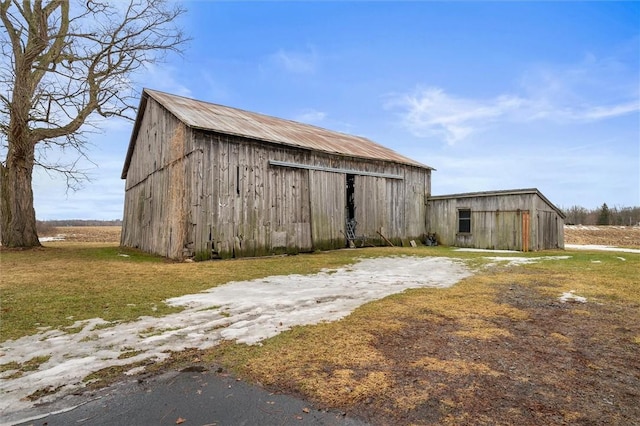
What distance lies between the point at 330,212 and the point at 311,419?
14100 mm

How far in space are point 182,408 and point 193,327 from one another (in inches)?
82.8

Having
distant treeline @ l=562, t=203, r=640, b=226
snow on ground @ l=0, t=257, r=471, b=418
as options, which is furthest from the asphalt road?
distant treeline @ l=562, t=203, r=640, b=226

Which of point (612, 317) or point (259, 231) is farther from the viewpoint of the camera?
point (259, 231)

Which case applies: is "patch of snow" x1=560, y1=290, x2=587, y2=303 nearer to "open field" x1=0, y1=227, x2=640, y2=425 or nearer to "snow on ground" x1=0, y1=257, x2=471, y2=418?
"open field" x1=0, y1=227, x2=640, y2=425

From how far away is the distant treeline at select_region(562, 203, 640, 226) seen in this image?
6499 centimetres

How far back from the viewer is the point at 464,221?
19.8m

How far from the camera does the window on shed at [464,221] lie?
64.0 ft

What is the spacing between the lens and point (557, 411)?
2682 mm

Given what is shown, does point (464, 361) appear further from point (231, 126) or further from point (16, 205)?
point (16, 205)

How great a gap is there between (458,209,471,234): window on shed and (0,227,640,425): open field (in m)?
11.6

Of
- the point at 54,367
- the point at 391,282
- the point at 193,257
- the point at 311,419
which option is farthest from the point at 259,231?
the point at 311,419

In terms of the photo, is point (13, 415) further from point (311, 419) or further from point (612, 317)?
point (612, 317)

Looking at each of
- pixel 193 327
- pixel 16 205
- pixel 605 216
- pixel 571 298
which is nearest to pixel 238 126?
pixel 16 205

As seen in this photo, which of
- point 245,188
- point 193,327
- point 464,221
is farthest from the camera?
point 464,221
